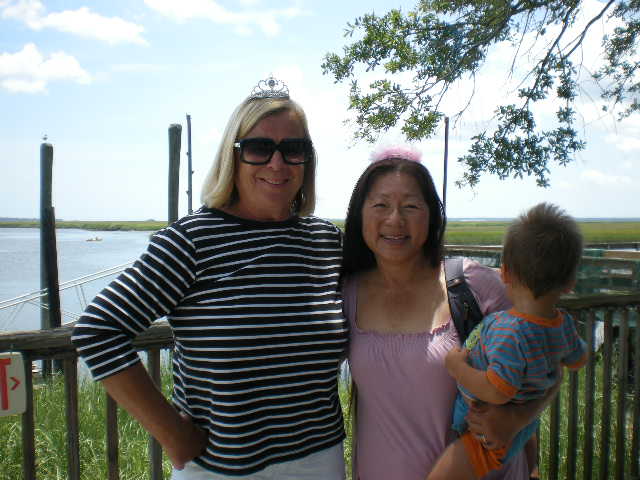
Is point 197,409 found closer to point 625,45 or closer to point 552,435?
point 552,435

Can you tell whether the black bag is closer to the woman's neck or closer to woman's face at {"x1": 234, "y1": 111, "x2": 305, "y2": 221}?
the woman's neck

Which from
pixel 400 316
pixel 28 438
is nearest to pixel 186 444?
pixel 28 438

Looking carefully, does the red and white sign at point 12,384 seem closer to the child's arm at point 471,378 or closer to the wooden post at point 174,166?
the child's arm at point 471,378

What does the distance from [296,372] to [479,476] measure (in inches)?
26.8

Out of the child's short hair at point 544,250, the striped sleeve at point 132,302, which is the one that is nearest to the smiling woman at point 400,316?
the child's short hair at point 544,250

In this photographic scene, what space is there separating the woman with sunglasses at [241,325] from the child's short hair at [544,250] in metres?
0.61

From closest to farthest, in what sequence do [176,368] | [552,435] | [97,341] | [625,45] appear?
[97,341], [176,368], [552,435], [625,45]

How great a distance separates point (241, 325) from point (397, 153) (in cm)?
87

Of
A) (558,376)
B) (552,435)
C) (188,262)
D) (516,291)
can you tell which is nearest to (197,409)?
(188,262)

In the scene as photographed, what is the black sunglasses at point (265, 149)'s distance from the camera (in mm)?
1707

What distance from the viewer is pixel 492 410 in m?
1.61

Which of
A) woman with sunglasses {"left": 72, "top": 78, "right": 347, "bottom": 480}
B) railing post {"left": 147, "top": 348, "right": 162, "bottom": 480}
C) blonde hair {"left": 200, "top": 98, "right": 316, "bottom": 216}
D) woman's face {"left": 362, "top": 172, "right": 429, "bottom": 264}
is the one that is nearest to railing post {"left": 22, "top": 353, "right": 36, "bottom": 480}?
railing post {"left": 147, "top": 348, "right": 162, "bottom": 480}

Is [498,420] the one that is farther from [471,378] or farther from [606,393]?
[606,393]

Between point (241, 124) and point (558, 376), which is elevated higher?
point (241, 124)
